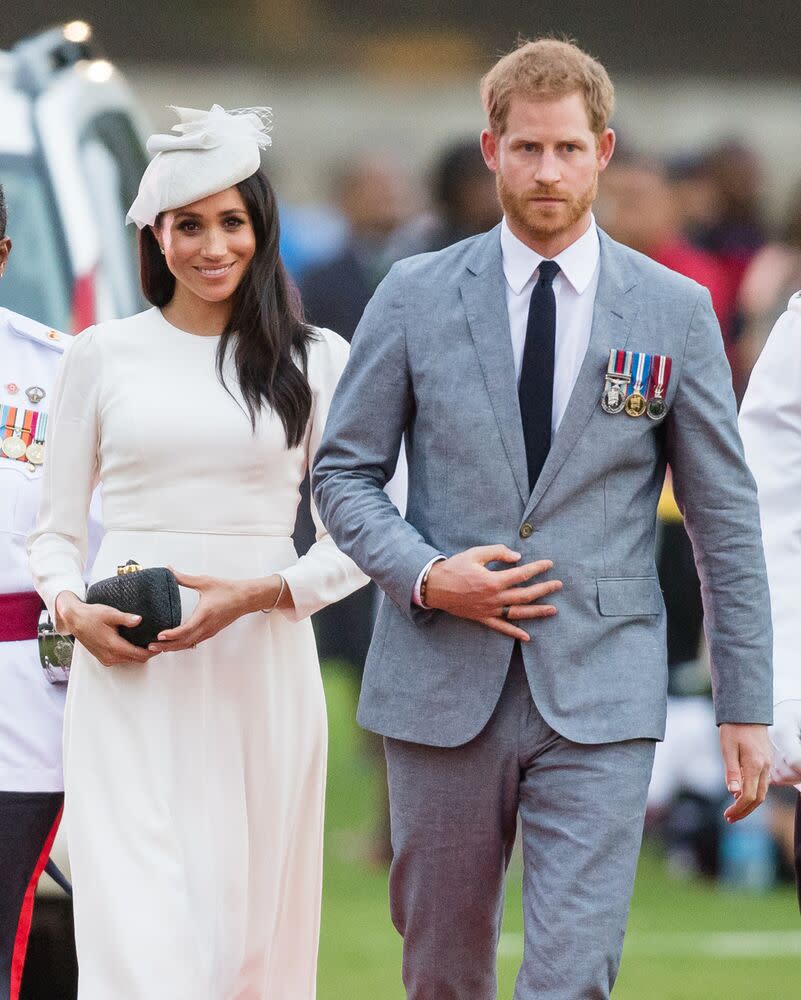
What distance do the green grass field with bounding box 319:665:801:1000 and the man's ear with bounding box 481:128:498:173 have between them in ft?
9.15

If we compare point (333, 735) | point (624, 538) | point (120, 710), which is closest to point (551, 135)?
point (624, 538)

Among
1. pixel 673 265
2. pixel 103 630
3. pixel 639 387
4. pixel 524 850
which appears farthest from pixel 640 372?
pixel 673 265

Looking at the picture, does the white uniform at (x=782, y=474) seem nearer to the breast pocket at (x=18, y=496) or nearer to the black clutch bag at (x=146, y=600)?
the black clutch bag at (x=146, y=600)

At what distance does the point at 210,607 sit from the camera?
12.3 ft

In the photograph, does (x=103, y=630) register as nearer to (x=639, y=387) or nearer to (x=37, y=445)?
(x=37, y=445)

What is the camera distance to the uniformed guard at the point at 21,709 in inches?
158

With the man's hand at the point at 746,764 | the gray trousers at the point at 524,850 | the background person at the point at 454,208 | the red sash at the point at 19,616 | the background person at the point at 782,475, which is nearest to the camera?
the gray trousers at the point at 524,850

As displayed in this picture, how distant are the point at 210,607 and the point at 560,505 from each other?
0.67 m

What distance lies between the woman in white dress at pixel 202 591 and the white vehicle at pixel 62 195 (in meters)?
2.02

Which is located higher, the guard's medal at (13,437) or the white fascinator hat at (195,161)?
the white fascinator hat at (195,161)

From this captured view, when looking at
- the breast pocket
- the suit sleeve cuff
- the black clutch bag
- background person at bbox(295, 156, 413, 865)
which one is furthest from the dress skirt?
background person at bbox(295, 156, 413, 865)

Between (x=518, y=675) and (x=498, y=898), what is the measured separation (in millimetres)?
428

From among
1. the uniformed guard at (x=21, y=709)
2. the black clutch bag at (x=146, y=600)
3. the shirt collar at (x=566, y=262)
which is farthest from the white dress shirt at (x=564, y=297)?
the uniformed guard at (x=21, y=709)

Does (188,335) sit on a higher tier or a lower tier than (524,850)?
higher
